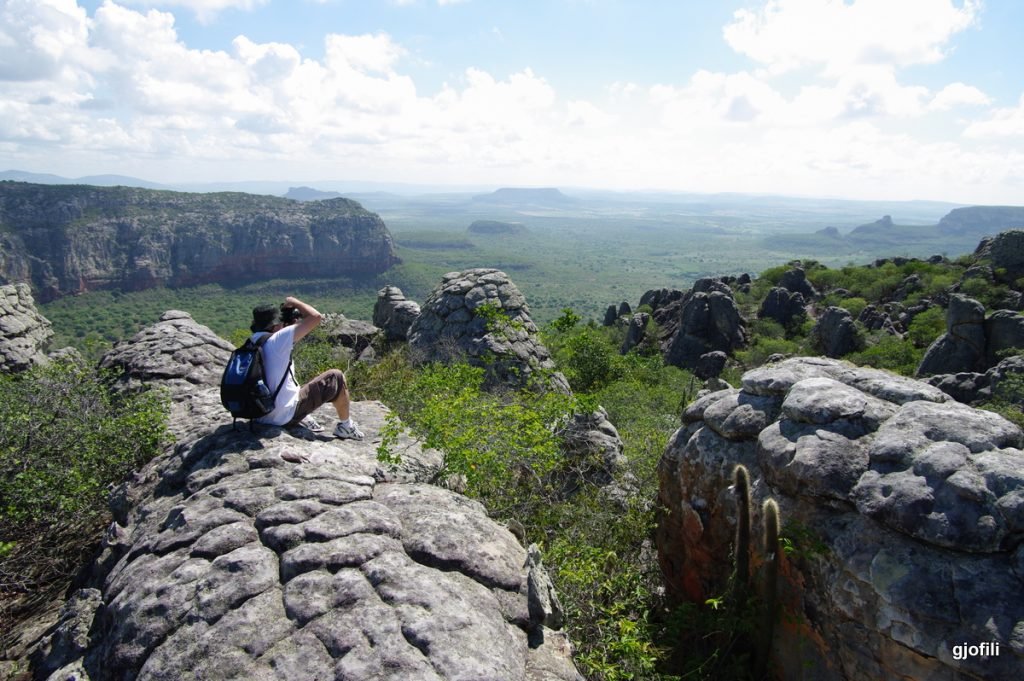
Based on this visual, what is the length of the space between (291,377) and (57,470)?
3.07m

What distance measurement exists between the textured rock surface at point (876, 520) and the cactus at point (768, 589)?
0.43 feet

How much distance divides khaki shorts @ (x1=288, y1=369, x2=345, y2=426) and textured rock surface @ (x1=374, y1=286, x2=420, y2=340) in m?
15.3

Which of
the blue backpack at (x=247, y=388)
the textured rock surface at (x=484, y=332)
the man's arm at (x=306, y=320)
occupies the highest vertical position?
the man's arm at (x=306, y=320)

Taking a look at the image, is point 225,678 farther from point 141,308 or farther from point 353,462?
point 141,308

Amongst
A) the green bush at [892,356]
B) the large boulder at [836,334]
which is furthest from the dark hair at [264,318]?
the large boulder at [836,334]

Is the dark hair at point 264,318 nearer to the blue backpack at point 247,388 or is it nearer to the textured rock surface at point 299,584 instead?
the blue backpack at point 247,388

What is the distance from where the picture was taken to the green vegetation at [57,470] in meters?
6.30

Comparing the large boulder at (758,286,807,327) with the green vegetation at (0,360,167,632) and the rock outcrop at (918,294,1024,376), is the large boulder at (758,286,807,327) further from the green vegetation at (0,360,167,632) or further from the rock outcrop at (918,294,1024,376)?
the green vegetation at (0,360,167,632)

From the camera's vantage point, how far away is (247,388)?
6.54 m

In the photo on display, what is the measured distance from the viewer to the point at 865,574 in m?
4.71

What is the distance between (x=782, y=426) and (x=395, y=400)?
7137 mm

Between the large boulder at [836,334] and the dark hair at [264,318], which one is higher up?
the dark hair at [264,318]

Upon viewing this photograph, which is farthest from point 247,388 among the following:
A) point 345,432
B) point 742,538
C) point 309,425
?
point 742,538

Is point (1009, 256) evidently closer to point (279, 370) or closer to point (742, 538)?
point (742, 538)
